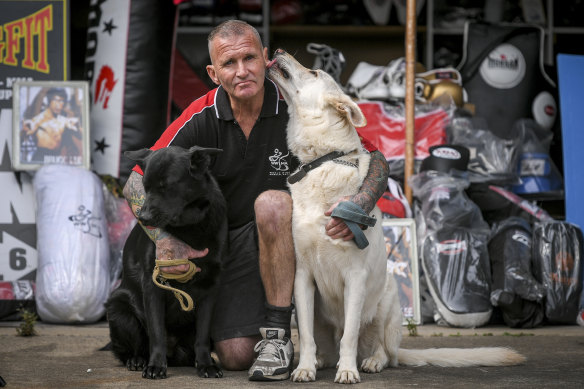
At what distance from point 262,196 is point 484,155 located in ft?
8.95

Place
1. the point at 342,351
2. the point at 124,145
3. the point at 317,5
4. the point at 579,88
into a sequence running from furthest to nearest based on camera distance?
1. the point at 317,5
2. the point at 579,88
3. the point at 124,145
4. the point at 342,351

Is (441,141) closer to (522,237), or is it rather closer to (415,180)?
(415,180)

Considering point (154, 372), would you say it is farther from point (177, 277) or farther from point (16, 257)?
point (16, 257)

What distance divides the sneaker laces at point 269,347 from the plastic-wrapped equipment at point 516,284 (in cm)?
197

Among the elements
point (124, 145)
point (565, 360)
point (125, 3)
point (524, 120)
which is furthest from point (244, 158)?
point (524, 120)

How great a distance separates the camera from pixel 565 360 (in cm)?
330

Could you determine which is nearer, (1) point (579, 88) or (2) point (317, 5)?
(1) point (579, 88)

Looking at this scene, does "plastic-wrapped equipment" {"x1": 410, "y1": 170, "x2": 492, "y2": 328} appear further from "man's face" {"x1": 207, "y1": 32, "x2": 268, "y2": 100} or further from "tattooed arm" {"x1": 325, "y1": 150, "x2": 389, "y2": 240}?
"man's face" {"x1": 207, "y1": 32, "x2": 268, "y2": 100}

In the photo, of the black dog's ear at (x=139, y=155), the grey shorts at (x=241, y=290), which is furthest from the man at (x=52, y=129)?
the black dog's ear at (x=139, y=155)

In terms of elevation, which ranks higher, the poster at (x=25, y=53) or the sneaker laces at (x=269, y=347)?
the poster at (x=25, y=53)

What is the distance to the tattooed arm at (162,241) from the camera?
2.81 metres

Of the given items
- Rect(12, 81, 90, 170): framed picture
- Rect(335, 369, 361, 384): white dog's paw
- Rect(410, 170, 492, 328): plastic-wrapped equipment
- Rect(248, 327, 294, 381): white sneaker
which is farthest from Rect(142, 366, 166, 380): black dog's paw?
Rect(12, 81, 90, 170): framed picture

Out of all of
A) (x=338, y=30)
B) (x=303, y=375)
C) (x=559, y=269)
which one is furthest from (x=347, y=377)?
(x=338, y=30)

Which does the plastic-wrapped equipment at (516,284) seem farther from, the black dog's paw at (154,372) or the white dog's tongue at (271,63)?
the black dog's paw at (154,372)
